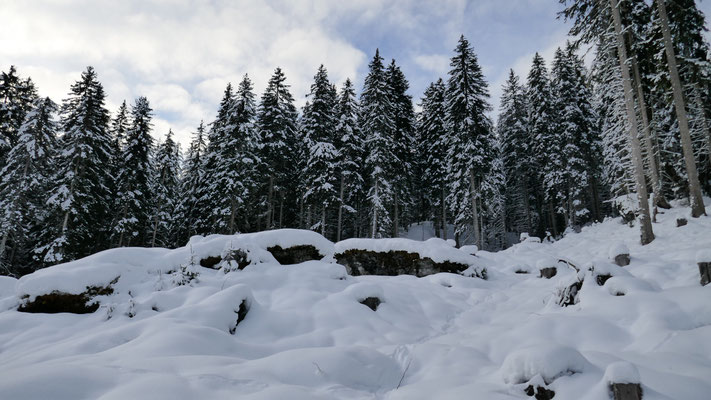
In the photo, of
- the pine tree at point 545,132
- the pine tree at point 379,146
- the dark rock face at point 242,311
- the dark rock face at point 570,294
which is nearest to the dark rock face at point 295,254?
the dark rock face at point 242,311

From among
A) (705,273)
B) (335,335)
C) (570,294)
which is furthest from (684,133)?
(335,335)

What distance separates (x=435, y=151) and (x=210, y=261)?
86.6 feet

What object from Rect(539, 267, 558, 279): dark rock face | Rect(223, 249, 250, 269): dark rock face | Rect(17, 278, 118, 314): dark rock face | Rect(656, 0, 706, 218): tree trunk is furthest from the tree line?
Rect(17, 278, 118, 314): dark rock face

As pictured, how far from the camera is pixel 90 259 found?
8.16 meters

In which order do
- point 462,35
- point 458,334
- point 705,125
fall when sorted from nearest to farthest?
point 458,334
point 705,125
point 462,35

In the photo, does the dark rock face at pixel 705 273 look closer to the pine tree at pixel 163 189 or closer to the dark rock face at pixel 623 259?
the dark rock face at pixel 623 259

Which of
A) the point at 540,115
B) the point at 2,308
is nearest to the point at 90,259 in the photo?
the point at 2,308

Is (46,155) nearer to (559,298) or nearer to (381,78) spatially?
(381,78)

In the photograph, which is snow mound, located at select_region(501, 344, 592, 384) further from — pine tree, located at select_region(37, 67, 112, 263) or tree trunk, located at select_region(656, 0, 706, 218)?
pine tree, located at select_region(37, 67, 112, 263)

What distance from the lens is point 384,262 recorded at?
13.6m

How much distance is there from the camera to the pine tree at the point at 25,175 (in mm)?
22344

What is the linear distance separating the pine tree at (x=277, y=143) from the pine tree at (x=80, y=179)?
11760mm

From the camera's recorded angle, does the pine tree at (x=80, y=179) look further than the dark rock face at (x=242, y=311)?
Yes

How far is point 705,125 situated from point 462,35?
1611 centimetres
